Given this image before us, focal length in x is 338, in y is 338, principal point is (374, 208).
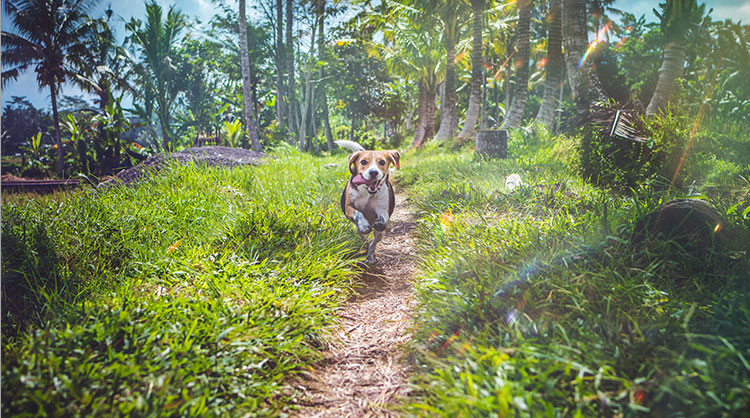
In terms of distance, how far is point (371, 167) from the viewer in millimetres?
2744

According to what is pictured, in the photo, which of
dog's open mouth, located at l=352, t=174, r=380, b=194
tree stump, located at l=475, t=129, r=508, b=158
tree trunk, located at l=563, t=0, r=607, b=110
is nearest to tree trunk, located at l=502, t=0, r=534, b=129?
tree trunk, located at l=563, t=0, r=607, b=110

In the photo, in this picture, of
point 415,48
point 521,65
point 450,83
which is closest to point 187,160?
point 521,65

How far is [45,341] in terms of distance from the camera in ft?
4.76

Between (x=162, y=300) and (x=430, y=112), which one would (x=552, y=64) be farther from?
(x=162, y=300)

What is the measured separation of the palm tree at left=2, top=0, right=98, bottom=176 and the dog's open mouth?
2052 mm

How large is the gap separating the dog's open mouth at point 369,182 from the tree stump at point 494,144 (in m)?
4.45

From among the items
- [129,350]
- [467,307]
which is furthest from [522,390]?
[129,350]

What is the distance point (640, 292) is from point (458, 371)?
44.0 inches

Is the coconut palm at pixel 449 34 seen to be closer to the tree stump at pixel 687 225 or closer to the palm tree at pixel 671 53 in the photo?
the palm tree at pixel 671 53

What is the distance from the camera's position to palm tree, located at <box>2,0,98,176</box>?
5.67 ft

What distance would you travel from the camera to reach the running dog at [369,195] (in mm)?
2887

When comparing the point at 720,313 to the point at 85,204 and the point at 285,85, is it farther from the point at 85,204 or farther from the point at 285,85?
the point at 285,85

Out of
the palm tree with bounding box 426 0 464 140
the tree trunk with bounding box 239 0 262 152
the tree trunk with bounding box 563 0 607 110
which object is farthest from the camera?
the palm tree with bounding box 426 0 464 140

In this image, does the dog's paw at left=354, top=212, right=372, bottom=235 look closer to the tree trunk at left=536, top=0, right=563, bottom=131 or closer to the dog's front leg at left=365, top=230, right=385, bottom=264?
the dog's front leg at left=365, top=230, right=385, bottom=264
